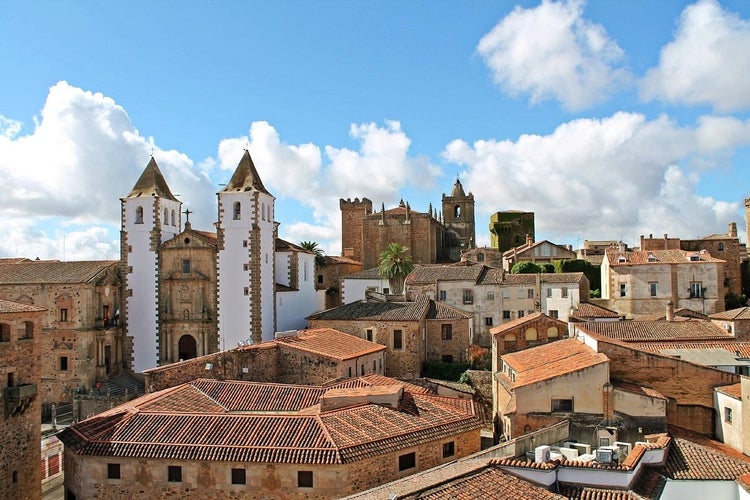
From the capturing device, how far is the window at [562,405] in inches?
931

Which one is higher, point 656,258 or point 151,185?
point 151,185

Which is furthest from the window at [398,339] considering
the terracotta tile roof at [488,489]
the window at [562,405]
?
→ the terracotta tile roof at [488,489]

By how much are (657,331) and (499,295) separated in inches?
537

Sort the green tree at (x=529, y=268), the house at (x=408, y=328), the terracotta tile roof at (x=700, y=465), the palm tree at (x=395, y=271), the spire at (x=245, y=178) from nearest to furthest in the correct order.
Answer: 1. the terracotta tile roof at (x=700, y=465)
2. the house at (x=408, y=328)
3. the spire at (x=245, y=178)
4. the palm tree at (x=395, y=271)
5. the green tree at (x=529, y=268)

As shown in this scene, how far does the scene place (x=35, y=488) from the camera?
23.7 m

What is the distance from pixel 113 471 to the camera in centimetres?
2130

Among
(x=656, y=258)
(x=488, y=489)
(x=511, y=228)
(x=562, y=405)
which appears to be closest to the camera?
(x=488, y=489)

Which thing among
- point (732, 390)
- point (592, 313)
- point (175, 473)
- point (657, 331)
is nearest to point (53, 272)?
point (175, 473)

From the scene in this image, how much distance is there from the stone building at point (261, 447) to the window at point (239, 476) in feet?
0.10

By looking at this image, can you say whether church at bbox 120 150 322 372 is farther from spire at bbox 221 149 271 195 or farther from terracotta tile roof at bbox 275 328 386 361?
terracotta tile roof at bbox 275 328 386 361

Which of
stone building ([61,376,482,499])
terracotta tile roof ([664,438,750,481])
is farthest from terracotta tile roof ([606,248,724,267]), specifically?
terracotta tile roof ([664,438,750,481])

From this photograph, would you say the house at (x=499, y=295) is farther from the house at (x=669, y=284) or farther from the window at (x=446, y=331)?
the window at (x=446, y=331)

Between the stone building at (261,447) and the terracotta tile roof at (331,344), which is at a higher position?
the terracotta tile roof at (331,344)

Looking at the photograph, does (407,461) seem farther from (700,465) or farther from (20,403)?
(20,403)
